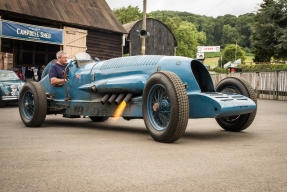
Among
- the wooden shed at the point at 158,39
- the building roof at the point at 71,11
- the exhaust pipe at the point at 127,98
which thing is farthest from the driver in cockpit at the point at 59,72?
the wooden shed at the point at 158,39

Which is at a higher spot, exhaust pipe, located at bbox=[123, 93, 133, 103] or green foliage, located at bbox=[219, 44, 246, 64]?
green foliage, located at bbox=[219, 44, 246, 64]

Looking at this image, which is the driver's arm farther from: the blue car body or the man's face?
the man's face

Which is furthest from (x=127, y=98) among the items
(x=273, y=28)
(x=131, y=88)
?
(x=273, y=28)

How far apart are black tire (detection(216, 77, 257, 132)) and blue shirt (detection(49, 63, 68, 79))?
3374mm

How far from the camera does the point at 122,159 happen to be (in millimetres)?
3457

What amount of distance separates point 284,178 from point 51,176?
6.35 feet

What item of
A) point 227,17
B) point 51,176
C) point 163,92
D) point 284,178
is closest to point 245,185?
point 284,178

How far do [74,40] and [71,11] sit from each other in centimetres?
205

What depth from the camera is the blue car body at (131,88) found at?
15.9ft

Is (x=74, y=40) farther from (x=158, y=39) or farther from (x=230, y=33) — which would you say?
(x=230, y=33)

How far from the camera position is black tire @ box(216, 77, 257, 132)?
5.68m

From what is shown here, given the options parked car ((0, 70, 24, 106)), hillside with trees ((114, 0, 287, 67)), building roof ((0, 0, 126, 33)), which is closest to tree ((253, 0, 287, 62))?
hillside with trees ((114, 0, 287, 67))

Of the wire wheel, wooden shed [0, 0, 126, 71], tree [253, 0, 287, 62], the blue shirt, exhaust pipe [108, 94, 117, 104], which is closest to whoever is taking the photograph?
the wire wheel

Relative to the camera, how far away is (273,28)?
29.5m
